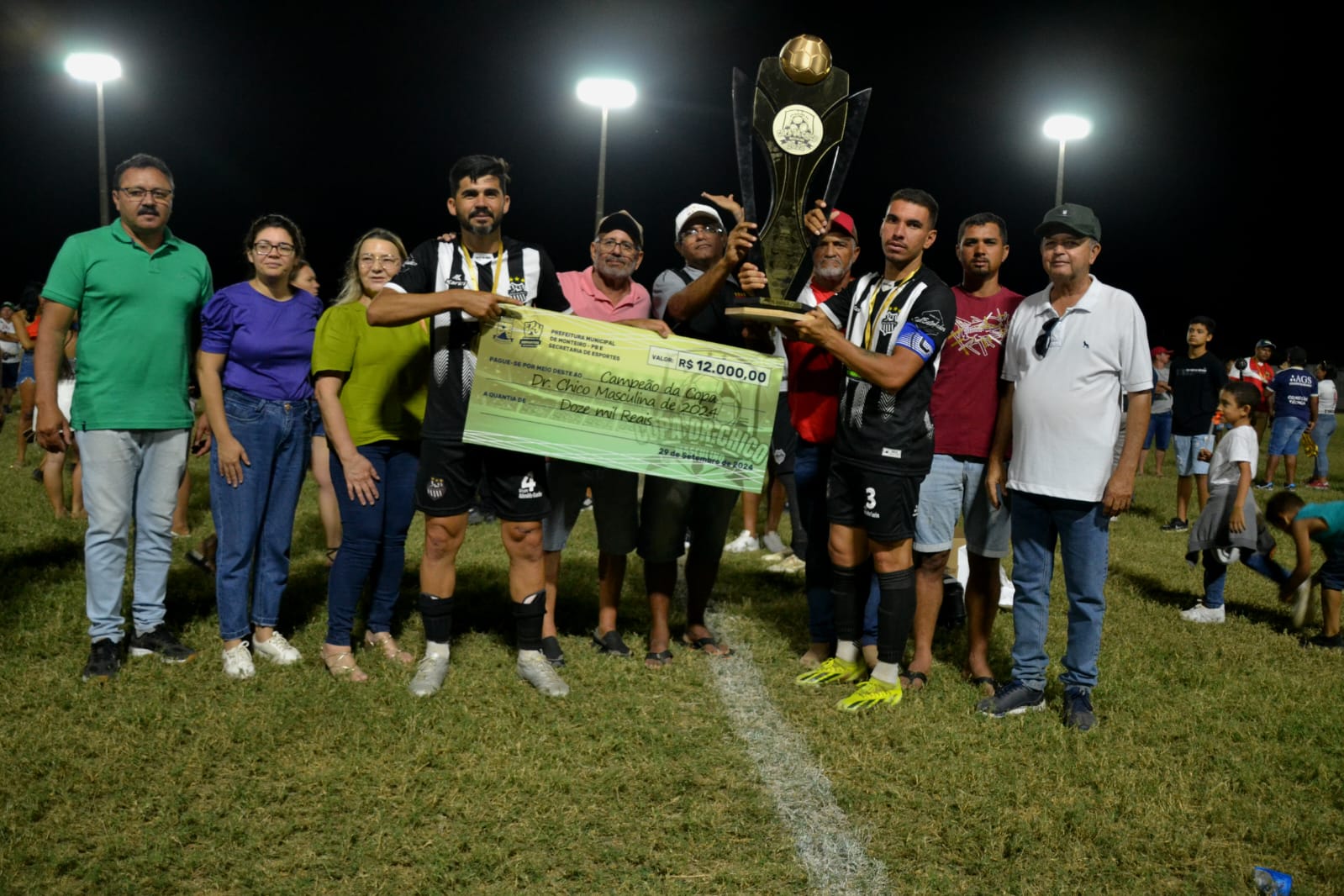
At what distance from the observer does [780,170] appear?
4055 millimetres

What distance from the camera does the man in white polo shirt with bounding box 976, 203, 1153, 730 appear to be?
378 centimetres

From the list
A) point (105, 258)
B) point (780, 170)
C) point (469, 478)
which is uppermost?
point (780, 170)

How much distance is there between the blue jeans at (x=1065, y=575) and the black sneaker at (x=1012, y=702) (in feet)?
0.14

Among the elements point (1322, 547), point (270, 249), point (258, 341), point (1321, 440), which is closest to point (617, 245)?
point (270, 249)

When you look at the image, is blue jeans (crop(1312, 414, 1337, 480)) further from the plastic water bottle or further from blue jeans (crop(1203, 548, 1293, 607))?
the plastic water bottle

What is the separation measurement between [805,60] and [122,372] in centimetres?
336

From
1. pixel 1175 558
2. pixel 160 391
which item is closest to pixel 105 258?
pixel 160 391

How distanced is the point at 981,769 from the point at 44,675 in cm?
410

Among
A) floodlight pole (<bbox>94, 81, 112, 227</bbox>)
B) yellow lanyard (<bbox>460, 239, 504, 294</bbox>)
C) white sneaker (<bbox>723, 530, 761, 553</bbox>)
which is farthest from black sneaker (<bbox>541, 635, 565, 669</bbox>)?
floodlight pole (<bbox>94, 81, 112, 227</bbox>)

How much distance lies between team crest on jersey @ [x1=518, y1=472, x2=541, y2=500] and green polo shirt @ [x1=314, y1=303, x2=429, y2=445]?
0.62 m

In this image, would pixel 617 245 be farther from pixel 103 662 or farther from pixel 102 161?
pixel 102 161

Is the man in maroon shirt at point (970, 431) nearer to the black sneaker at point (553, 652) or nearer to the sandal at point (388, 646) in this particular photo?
the black sneaker at point (553, 652)

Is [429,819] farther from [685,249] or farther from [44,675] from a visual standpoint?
[685,249]

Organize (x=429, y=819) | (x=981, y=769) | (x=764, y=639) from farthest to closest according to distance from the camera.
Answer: (x=764, y=639)
(x=981, y=769)
(x=429, y=819)
